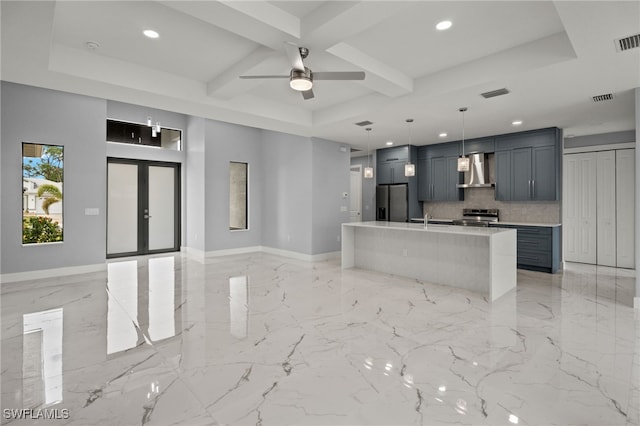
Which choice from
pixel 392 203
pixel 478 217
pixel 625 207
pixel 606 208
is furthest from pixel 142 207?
pixel 625 207

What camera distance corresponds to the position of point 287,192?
775 centimetres

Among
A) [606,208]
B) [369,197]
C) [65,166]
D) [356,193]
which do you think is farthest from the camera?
[356,193]

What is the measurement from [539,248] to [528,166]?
159 centimetres

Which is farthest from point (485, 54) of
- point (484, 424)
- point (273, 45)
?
point (484, 424)

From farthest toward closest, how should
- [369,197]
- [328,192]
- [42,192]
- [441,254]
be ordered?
[369,197]
[328,192]
[42,192]
[441,254]

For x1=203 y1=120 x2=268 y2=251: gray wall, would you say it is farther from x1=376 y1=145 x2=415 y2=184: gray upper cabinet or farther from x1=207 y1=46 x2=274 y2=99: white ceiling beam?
x1=207 y1=46 x2=274 y2=99: white ceiling beam

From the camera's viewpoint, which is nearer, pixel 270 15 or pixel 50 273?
pixel 270 15

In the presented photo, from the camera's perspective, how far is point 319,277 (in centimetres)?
559

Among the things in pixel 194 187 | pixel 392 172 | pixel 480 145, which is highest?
pixel 480 145

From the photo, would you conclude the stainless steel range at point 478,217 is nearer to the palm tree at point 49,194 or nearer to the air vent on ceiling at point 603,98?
A: the air vent on ceiling at point 603,98

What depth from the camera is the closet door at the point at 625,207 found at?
6.32 m

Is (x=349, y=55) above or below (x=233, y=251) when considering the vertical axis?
above

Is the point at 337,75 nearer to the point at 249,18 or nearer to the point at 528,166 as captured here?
the point at 249,18

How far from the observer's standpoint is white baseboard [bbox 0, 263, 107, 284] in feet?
16.9
